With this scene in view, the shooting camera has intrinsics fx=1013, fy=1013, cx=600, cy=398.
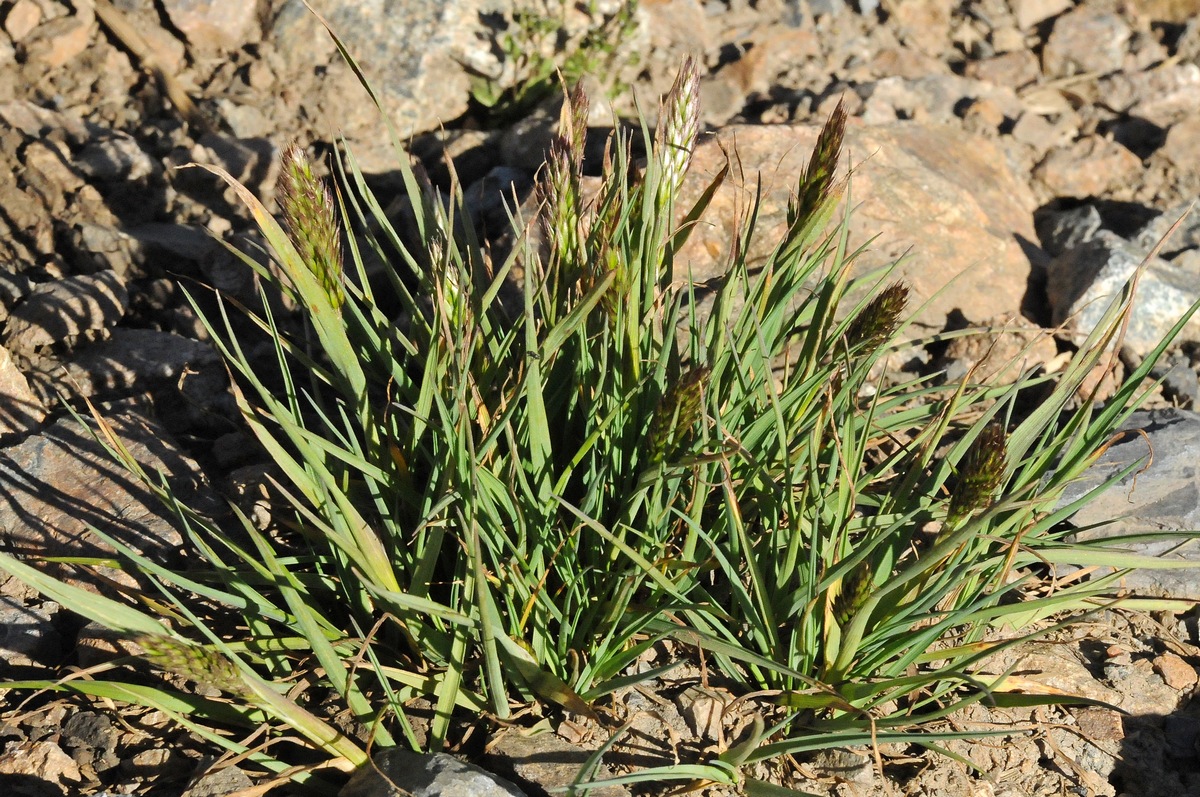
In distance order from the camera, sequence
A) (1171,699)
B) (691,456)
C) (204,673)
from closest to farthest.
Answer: (204,673) < (691,456) < (1171,699)

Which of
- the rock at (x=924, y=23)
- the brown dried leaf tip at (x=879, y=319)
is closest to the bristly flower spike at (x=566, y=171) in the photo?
the brown dried leaf tip at (x=879, y=319)

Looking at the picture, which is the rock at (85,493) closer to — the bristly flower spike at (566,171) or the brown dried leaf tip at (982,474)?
the bristly flower spike at (566,171)

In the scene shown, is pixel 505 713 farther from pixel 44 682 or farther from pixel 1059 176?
pixel 1059 176

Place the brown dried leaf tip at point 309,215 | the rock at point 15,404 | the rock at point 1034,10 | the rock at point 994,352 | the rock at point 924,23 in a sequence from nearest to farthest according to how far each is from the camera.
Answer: the brown dried leaf tip at point 309,215 < the rock at point 15,404 < the rock at point 994,352 < the rock at point 924,23 < the rock at point 1034,10

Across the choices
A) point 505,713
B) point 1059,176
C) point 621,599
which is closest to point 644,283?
point 621,599

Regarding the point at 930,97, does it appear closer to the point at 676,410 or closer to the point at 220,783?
the point at 676,410

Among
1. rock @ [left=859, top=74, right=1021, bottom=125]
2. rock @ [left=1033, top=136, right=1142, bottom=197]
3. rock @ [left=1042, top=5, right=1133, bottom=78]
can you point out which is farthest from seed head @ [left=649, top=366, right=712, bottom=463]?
rock @ [left=1042, top=5, right=1133, bottom=78]

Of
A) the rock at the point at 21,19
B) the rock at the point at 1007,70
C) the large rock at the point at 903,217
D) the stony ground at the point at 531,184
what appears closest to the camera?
the stony ground at the point at 531,184
